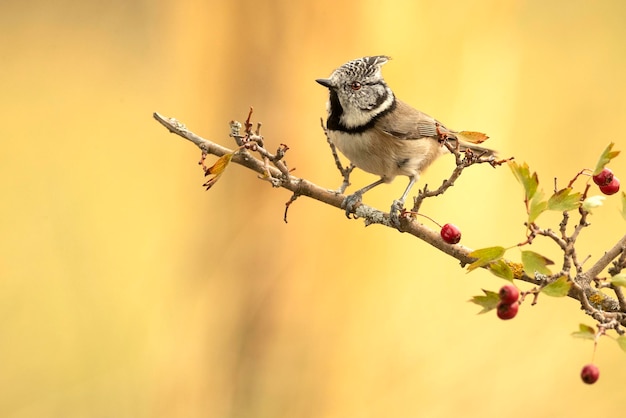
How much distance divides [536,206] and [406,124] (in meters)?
0.74

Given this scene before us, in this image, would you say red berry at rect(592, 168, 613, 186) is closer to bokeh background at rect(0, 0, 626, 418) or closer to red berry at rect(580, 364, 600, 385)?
red berry at rect(580, 364, 600, 385)

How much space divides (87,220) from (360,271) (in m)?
0.70

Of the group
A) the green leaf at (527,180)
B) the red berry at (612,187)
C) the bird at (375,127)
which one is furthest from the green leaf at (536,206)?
the bird at (375,127)

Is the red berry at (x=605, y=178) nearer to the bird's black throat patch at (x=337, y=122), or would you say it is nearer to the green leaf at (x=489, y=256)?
the green leaf at (x=489, y=256)

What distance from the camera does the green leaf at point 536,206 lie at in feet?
2.06

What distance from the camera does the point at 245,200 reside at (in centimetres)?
166

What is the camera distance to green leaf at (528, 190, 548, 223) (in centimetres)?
63

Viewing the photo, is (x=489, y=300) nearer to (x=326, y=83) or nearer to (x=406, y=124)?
(x=326, y=83)

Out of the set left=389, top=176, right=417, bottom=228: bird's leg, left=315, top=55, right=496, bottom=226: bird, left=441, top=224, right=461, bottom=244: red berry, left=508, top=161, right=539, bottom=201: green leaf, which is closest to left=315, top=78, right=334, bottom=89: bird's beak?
left=315, top=55, right=496, bottom=226: bird

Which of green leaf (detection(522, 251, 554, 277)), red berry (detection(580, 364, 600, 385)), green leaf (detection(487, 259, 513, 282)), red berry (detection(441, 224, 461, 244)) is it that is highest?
red berry (detection(441, 224, 461, 244))

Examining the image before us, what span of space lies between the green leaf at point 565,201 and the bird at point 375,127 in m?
0.53

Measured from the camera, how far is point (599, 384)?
1705mm

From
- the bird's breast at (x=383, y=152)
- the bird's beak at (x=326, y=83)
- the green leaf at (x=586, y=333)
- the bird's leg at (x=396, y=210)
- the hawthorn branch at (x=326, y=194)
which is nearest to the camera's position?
the green leaf at (x=586, y=333)

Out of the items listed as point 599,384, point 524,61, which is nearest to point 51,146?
point 524,61
